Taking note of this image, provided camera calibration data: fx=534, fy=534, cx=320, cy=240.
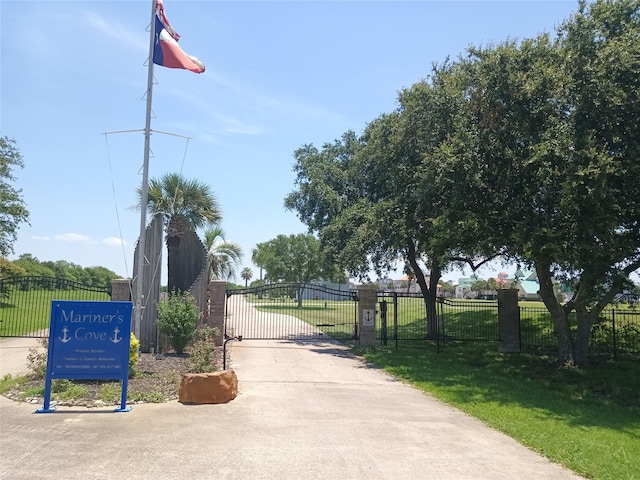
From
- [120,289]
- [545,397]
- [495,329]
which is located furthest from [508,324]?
[120,289]

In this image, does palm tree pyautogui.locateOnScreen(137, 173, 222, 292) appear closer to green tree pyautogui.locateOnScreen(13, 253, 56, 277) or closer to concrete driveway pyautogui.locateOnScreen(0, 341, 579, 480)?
concrete driveway pyautogui.locateOnScreen(0, 341, 579, 480)

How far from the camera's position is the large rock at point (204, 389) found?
8539 mm

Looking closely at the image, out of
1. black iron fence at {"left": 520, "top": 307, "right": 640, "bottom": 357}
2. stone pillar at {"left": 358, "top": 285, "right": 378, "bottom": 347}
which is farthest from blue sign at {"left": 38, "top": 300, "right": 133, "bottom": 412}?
black iron fence at {"left": 520, "top": 307, "right": 640, "bottom": 357}

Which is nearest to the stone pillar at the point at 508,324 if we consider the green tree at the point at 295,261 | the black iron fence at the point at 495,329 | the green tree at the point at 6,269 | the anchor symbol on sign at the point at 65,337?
the black iron fence at the point at 495,329

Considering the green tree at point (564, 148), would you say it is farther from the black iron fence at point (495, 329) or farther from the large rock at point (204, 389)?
the large rock at point (204, 389)

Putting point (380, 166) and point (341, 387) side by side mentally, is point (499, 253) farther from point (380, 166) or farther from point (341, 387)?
point (341, 387)

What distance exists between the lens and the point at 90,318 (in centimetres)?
823

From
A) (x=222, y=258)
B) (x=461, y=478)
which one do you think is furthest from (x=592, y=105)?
(x=222, y=258)

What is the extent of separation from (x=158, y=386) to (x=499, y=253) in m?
12.5

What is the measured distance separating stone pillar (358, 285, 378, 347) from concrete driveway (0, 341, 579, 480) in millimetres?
7767

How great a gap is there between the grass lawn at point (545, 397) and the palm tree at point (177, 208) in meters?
7.25

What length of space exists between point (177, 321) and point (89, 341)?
4.90 meters

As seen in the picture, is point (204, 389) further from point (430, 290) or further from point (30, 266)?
point (30, 266)

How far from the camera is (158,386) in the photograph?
31.5ft
